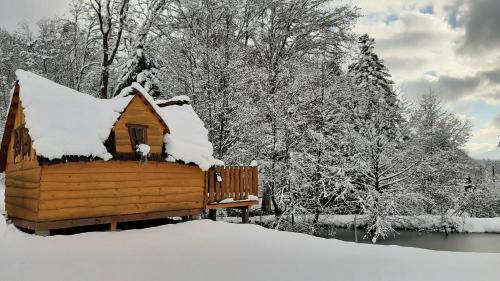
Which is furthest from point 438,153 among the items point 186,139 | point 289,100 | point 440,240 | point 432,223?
point 186,139

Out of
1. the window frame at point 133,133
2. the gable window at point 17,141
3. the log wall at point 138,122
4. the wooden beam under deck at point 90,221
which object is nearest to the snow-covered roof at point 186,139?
the log wall at point 138,122

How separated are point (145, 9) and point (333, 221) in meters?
16.9

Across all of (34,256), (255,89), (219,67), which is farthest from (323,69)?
(34,256)

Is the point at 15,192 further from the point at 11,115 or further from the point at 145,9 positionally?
the point at 145,9

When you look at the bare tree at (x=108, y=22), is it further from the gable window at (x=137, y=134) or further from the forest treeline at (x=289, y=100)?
the gable window at (x=137, y=134)

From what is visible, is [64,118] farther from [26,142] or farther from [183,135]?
[183,135]

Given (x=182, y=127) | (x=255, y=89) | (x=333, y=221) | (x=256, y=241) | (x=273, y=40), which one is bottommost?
(x=333, y=221)

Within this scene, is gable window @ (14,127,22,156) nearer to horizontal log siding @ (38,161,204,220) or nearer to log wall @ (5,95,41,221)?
log wall @ (5,95,41,221)

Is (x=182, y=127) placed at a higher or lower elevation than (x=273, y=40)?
lower

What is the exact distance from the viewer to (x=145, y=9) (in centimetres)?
2244

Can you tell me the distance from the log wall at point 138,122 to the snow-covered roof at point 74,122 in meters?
0.20

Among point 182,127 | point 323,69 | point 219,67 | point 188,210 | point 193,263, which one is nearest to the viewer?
point 193,263

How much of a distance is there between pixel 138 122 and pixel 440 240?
17.4 metres

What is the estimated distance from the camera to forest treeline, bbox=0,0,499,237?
18484 millimetres
